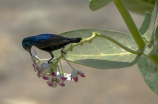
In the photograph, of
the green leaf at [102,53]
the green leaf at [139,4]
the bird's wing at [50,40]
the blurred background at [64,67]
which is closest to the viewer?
the bird's wing at [50,40]

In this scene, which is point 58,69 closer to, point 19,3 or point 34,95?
point 34,95

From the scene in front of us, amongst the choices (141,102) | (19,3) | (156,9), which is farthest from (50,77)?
(19,3)

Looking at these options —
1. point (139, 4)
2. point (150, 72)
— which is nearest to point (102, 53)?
point (150, 72)

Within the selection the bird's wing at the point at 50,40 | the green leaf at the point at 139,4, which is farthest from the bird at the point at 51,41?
the green leaf at the point at 139,4

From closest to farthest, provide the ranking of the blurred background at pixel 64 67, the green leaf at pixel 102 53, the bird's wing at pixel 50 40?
the bird's wing at pixel 50 40 < the green leaf at pixel 102 53 < the blurred background at pixel 64 67

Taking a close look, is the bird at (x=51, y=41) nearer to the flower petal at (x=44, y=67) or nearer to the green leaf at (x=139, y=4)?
the flower petal at (x=44, y=67)

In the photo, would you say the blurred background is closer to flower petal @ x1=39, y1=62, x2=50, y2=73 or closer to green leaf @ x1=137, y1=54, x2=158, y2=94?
green leaf @ x1=137, y1=54, x2=158, y2=94

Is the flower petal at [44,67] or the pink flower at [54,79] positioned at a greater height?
the flower petal at [44,67]
